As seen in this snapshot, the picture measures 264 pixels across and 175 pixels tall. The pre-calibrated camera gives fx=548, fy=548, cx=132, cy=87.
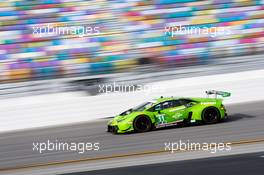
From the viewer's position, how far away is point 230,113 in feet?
49.7

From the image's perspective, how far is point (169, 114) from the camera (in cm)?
1354

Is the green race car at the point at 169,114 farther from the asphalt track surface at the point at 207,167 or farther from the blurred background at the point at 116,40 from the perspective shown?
the asphalt track surface at the point at 207,167

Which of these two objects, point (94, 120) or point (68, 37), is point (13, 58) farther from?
point (94, 120)

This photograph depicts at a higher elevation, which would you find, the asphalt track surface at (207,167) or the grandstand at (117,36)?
the grandstand at (117,36)

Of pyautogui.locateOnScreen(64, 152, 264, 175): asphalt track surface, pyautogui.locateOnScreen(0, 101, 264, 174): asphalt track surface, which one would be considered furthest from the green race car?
pyautogui.locateOnScreen(64, 152, 264, 175): asphalt track surface

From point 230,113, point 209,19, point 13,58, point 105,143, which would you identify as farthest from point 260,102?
point 13,58

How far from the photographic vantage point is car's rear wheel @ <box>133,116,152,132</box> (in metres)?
13.4

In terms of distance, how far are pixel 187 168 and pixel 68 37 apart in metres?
11.2

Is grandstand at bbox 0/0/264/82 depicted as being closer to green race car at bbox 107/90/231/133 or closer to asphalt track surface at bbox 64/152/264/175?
green race car at bbox 107/90/231/133

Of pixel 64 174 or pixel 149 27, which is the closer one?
pixel 64 174

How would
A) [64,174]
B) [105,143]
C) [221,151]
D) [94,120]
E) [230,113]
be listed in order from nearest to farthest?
[64,174]
[221,151]
[105,143]
[230,113]
[94,120]

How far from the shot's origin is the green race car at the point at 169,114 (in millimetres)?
13414

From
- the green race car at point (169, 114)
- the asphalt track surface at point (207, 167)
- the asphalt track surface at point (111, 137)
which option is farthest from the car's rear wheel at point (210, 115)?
the asphalt track surface at point (207, 167)

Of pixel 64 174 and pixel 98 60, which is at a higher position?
pixel 98 60
